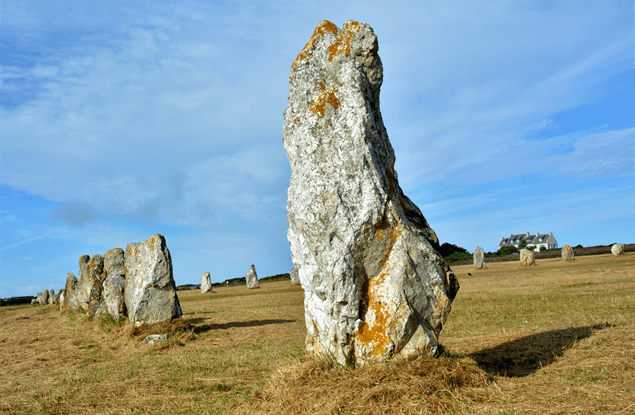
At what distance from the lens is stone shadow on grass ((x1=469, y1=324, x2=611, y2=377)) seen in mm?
6936

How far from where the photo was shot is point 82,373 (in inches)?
370

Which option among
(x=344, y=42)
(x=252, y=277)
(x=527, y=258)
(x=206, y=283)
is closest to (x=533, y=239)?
(x=527, y=258)

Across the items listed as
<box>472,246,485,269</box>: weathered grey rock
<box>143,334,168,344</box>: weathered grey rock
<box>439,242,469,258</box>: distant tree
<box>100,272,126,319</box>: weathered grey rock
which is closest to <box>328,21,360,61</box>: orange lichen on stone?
→ <box>143,334,168,344</box>: weathered grey rock

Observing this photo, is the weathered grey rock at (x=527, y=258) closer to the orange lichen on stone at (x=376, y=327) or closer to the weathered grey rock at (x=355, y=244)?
the weathered grey rock at (x=355, y=244)

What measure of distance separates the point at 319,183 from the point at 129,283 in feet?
35.1

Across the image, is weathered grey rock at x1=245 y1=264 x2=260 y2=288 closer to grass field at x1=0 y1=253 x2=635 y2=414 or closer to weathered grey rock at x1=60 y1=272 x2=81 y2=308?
weathered grey rock at x1=60 y1=272 x2=81 y2=308

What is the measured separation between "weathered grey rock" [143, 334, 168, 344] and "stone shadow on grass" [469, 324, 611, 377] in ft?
27.3

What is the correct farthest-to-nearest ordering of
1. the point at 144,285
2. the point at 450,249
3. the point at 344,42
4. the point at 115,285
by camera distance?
the point at 450,249
the point at 115,285
the point at 144,285
the point at 344,42

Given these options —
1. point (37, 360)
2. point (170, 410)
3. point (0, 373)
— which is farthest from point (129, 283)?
point (170, 410)

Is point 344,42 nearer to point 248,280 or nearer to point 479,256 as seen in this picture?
point 248,280

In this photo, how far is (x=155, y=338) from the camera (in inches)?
480

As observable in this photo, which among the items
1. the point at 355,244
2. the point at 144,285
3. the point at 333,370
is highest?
the point at 144,285

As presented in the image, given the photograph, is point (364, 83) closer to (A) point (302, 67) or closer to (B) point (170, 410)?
(A) point (302, 67)

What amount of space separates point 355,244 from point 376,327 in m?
1.16
